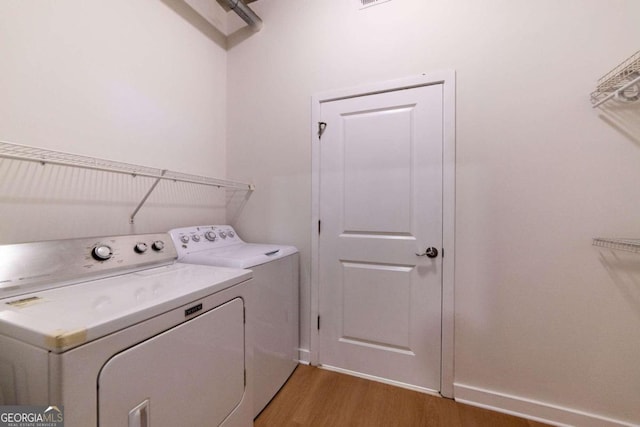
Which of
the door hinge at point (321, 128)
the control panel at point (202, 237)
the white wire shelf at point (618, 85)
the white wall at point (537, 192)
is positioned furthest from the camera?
the door hinge at point (321, 128)

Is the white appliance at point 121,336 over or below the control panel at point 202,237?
below

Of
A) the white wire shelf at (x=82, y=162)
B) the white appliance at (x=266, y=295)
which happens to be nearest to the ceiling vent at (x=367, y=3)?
the white wire shelf at (x=82, y=162)

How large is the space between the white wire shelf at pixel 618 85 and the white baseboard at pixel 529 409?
5.42ft

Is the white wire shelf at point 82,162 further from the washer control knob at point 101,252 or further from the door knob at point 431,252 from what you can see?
the door knob at point 431,252

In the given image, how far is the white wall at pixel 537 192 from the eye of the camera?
4.29 feet

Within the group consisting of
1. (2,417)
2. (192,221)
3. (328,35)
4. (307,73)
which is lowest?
(2,417)

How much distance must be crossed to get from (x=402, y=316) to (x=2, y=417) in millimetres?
1774

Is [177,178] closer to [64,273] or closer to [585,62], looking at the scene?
[64,273]

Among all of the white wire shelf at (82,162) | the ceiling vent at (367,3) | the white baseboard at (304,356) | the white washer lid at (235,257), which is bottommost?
the white baseboard at (304,356)

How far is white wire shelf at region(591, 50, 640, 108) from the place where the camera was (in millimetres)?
1193

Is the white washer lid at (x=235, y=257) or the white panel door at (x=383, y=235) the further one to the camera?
the white panel door at (x=383, y=235)

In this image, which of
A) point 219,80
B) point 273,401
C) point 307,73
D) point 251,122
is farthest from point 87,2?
point 273,401

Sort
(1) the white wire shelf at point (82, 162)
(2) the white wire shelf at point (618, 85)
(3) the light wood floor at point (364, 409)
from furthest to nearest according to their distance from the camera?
(3) the light wood floor at point (364, 409)
(2) the white wire shelf at point (618, 85)
(1) the white wire shelf at point (82, 162)

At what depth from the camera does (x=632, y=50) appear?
128 centimetres
